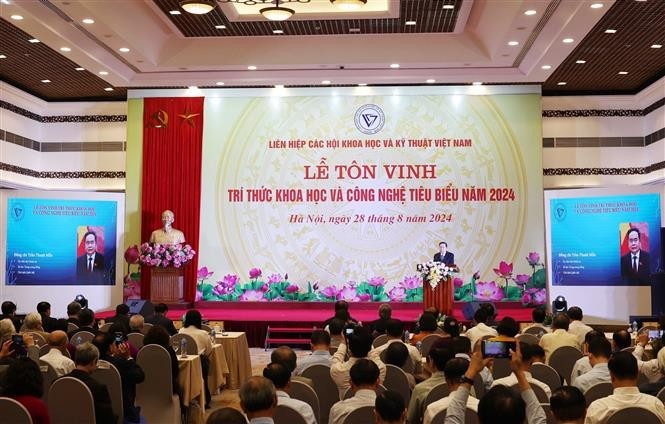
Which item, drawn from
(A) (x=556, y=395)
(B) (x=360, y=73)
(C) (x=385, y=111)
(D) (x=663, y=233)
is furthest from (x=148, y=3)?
(A) (x=556, y=395)

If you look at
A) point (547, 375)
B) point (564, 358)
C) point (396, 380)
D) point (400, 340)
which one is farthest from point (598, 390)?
point (564, 358)

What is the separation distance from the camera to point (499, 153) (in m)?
15.0

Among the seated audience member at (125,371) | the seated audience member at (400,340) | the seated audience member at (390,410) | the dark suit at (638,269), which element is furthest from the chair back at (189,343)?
the dark suit at (638,269)

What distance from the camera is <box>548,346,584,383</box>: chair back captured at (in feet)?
23.8

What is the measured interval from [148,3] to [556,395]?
985cm

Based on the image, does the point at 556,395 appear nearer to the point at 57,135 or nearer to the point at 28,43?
the point at 28,43

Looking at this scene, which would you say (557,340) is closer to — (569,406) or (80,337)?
(569,406)

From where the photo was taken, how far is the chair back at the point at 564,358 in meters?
7.25

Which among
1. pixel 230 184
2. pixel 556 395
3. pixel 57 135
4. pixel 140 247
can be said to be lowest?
pixel 556 395

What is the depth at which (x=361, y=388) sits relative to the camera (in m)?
4.54

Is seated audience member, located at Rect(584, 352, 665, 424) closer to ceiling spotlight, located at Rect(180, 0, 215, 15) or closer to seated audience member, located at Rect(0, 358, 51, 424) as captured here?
seated audience member, located at Rect(0, 358, 51, 424)

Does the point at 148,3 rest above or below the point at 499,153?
above

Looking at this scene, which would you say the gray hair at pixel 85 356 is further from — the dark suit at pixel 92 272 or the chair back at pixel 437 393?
the dark suit at pixel 92 272

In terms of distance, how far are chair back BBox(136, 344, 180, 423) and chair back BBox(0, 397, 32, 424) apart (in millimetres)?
2750
